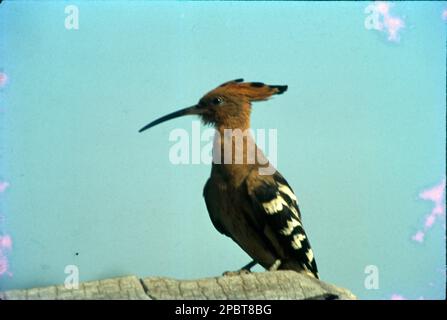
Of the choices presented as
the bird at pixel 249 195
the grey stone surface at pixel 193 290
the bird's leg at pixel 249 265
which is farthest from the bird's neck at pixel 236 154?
the grey stone surface at pixel 193 290

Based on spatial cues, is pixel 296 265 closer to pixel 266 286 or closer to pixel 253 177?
pixel 253 177

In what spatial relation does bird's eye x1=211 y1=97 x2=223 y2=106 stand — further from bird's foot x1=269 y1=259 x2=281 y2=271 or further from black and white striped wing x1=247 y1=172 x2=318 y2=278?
bird's foot x1=269 y1=259 x2=281 y2=271

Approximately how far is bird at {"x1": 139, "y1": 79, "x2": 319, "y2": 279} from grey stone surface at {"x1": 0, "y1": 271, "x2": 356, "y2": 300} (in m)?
1.15

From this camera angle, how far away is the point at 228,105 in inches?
132

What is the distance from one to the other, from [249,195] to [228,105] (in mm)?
623

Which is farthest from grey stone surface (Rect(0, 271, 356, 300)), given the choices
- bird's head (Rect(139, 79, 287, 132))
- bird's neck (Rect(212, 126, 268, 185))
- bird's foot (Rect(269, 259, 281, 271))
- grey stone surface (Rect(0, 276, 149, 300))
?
→ bird's head (Rect(139, 79, 287, 132))

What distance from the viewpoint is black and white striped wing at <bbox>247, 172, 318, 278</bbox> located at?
2.81 meters

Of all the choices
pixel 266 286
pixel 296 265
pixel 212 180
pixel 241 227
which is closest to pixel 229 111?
pixel 212 180

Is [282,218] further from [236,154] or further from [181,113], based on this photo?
[181,113]

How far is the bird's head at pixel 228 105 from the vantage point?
3.29m

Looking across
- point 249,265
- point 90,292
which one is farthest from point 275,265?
point 90,292
